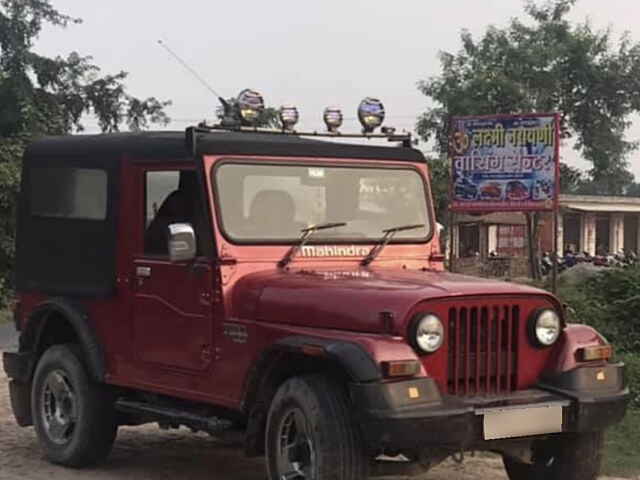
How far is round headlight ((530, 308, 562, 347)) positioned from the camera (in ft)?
19.7

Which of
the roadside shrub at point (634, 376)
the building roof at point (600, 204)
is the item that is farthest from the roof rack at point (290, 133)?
the building roof at point (600, 204)

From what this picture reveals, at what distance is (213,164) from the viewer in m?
6.67

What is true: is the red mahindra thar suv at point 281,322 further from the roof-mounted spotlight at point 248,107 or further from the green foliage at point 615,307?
the green foliage at point 615,307

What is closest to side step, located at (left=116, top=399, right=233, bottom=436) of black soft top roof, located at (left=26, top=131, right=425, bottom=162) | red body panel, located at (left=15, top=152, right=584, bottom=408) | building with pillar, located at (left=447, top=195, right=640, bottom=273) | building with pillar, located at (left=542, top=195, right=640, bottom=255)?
red body panel, located at (left=15, top=152, right=584, bottom=408)

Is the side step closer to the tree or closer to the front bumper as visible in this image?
the front bumper

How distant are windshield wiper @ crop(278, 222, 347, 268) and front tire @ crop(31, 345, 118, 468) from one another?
1.70 meters

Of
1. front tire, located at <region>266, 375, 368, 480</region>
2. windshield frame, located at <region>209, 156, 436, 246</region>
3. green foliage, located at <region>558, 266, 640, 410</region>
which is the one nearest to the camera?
front tire, located at <region>266, 375, 368, 480</region>

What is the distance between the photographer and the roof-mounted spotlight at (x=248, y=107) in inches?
278

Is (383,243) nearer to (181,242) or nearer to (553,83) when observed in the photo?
(181,242)

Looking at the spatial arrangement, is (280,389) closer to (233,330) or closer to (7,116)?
(233,330)

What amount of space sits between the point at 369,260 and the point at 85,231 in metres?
1.95

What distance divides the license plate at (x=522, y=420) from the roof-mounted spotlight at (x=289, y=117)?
8.01 ft

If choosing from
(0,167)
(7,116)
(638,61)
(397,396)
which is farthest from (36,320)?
(638,61)

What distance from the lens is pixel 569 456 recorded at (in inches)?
248
